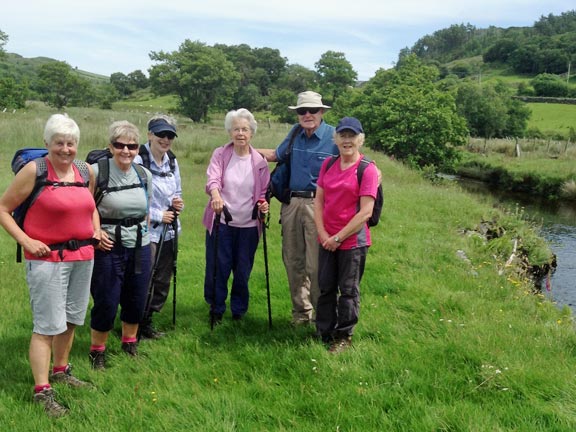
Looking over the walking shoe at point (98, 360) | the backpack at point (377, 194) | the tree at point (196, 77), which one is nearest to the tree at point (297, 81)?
the tree at point (196, 77)

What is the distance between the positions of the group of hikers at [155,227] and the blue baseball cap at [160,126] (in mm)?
32

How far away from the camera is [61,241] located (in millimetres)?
3824

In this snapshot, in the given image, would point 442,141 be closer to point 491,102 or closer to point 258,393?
point 258,393

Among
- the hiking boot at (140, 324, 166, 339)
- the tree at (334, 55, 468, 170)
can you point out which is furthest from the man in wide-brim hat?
the tree at (334, 55, 468, 170)

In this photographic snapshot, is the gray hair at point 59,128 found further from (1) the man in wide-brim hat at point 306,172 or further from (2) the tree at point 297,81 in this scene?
(2) the tree at point 297,81

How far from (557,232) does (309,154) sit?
14642 millimetres

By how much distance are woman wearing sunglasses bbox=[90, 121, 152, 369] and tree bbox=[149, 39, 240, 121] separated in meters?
64.5

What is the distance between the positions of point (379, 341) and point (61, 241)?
10.4ft

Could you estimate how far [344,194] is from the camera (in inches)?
184

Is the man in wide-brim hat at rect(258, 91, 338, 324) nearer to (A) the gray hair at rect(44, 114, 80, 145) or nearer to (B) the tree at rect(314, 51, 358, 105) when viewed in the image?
(A) the gray hair at rect(44, 114, 80, 145)

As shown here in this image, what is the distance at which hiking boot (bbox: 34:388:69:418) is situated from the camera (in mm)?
3797

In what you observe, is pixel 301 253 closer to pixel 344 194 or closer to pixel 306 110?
pixel 344 194

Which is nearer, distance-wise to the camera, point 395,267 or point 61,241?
point 61,241

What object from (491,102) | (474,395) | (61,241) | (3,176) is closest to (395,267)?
(474,395)
